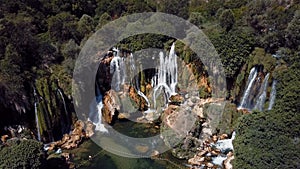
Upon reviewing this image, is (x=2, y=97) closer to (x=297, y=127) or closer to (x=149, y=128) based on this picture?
(x=149, y=128)

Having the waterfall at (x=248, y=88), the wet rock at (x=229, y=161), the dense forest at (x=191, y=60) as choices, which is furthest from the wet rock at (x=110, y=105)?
the waterfall at (x=248, y=88)

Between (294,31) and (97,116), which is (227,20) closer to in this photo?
(294,31)

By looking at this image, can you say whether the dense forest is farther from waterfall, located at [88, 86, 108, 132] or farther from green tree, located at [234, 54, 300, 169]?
waterfall, located at [88, 86, 108, 132]

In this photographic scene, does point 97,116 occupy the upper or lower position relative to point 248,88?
lower

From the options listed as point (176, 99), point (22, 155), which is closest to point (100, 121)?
point (176, 99)

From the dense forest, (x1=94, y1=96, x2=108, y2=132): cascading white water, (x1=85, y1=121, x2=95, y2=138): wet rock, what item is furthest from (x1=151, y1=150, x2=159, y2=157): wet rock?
the dense forest
